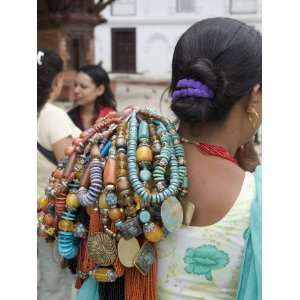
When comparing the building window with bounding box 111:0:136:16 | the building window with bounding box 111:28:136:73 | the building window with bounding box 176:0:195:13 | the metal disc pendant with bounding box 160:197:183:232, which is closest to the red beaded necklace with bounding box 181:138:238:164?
the metal disc pendant with bounding box 160:197:183:232

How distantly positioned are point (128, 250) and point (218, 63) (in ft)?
1.17

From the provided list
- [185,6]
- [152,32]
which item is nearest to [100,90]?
[185,6]

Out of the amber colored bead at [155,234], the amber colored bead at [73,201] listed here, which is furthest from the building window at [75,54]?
the amber colored bead at [155,234]

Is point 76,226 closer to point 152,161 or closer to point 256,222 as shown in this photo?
point 152,161

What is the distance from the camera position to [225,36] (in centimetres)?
91

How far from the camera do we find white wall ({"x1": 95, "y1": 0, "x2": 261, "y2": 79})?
3311 mm

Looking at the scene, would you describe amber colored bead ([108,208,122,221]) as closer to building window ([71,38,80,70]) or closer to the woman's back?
the woman's back

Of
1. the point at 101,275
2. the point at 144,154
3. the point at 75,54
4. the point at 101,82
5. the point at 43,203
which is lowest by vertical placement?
the point at 101,275

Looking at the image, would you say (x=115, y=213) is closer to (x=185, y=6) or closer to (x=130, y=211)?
(x=130, y=211)

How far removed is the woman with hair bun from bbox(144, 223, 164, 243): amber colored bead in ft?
0.15

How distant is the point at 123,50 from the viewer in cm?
382
